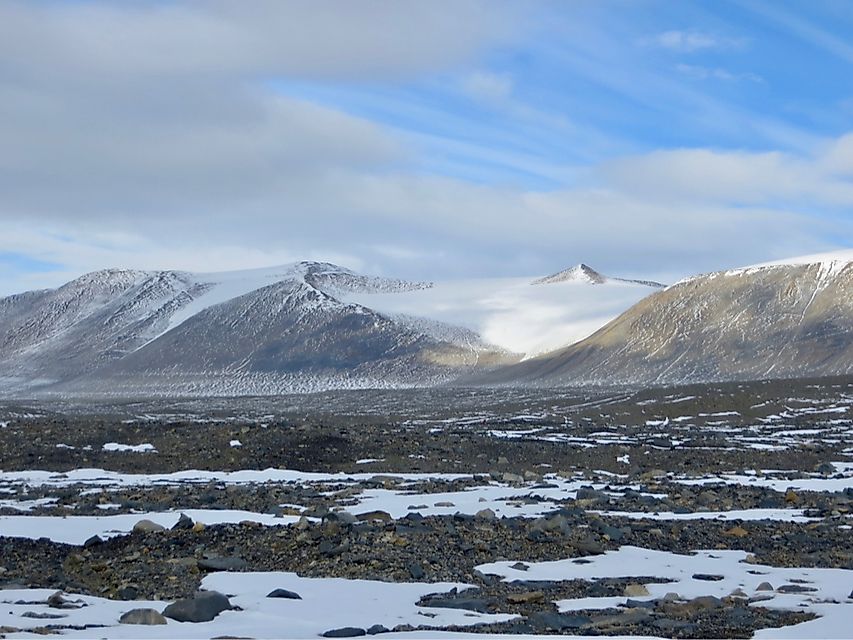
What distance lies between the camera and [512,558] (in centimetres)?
1588

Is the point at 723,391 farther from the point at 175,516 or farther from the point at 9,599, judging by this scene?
the point at 9,599

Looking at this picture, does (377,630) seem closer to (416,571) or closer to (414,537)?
(416,571)

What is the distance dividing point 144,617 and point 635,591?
5902 mm

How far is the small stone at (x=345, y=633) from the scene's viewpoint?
10.7m

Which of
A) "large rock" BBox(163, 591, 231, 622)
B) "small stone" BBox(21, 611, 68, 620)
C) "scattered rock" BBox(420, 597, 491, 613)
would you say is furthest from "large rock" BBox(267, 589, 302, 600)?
"small stone" BBox(21, 611, 68, 620)

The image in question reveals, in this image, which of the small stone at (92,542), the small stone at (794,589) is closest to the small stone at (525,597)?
the small stone at (794,589)

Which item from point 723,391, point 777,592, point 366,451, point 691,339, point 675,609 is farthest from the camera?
point 691,339

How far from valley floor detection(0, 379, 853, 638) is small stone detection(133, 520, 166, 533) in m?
0.04

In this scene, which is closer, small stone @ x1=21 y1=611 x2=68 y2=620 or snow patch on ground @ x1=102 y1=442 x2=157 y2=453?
small stone @ x1=21 y1=611 x2=68 y2=620

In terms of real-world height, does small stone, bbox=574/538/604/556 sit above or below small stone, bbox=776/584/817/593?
above

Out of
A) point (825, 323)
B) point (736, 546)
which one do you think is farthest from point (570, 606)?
point (825, 323)

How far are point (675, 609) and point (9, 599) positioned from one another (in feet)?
25.4

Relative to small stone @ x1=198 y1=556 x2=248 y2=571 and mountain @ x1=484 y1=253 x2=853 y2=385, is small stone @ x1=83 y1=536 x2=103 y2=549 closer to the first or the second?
small stone @ x1=198 y1=556 x2=248 y2=571

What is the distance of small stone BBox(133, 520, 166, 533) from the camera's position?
17797 mm
